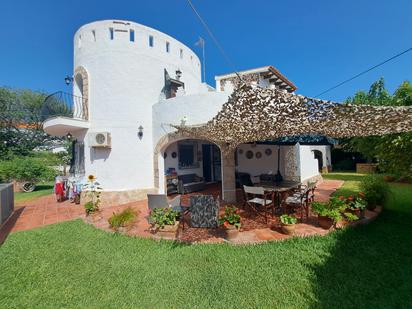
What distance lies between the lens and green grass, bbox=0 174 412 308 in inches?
113

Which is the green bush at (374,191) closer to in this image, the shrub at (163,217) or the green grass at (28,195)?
the shrub at (163,217)

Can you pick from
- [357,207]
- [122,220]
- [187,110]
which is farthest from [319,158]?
[122,220]

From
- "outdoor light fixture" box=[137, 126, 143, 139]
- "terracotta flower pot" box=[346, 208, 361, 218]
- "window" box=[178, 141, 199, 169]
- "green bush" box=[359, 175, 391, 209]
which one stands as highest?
"outdoor light fixture" box=[137, 126, 143, 139]

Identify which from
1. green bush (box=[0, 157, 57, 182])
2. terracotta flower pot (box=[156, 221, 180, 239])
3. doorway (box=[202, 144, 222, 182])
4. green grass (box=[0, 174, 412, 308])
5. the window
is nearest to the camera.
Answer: green grass (box=[0, 174, 412, 308])

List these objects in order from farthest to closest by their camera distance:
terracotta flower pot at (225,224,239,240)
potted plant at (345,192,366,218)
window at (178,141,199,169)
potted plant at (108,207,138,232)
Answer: window at (178,141,199,169) < potted plant at (108,207,138,232) < potted plant at (345,192,366,218) < terracotta flower pot at (225,224,239,240)

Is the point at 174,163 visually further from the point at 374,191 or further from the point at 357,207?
the point at 374,191

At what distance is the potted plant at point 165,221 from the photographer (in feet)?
16.7

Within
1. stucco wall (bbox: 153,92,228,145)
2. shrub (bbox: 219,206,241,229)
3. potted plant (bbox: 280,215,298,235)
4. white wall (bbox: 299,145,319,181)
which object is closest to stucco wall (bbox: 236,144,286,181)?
white wall (bbox: 299,145,319,181)

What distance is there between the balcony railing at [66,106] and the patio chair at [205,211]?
7.32m

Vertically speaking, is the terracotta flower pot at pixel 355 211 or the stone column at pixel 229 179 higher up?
the stone column at pixel 229 179

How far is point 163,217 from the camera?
511 centimetres

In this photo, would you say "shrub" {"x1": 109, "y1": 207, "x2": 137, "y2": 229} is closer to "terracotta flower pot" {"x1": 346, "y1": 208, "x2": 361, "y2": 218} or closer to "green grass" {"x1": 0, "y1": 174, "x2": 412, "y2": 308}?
"green grass" {"x1": 0, "y1": 174, "x2": 412, "y2": 308}

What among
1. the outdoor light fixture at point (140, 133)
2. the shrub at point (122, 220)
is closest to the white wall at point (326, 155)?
the outdoor light fixture at point (140, 133)

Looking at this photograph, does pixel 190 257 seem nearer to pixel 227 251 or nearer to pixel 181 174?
pixel 227 251
